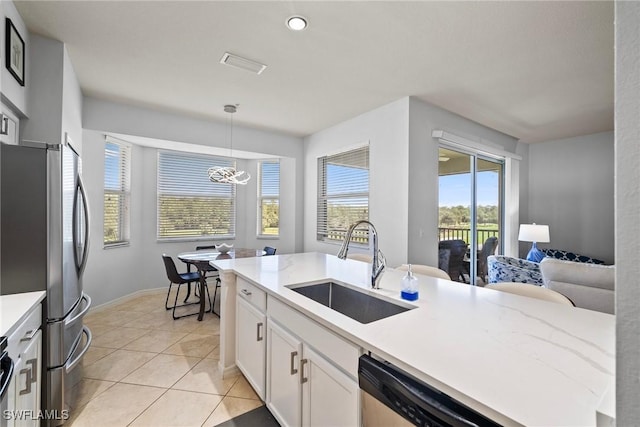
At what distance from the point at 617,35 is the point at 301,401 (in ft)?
5.37

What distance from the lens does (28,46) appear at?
221 cm

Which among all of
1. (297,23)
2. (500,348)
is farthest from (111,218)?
(500,348)

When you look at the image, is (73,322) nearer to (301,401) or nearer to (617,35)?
(301,401)

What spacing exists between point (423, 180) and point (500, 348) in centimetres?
282

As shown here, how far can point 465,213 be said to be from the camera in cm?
438

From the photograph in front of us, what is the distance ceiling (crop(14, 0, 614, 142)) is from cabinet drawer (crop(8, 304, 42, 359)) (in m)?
1.97

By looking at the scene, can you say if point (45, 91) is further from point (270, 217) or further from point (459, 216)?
point (459, 216)

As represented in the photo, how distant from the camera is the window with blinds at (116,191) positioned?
407cm

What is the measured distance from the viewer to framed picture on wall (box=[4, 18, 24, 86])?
182 cm

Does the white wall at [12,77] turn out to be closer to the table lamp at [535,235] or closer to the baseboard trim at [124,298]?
the baseboard trim at [124,298]

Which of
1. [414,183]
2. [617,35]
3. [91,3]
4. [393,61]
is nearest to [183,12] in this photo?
[91,3]

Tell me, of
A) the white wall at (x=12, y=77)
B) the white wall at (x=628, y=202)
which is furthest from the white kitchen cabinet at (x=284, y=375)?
the white wall at (x=12, y=77)

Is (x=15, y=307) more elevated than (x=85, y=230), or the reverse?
(x=85, y=230)

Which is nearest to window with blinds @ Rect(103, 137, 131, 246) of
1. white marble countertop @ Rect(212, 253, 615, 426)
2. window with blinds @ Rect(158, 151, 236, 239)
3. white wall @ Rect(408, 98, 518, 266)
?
window with blinds @ Rect(158, 151, 236, 239)
